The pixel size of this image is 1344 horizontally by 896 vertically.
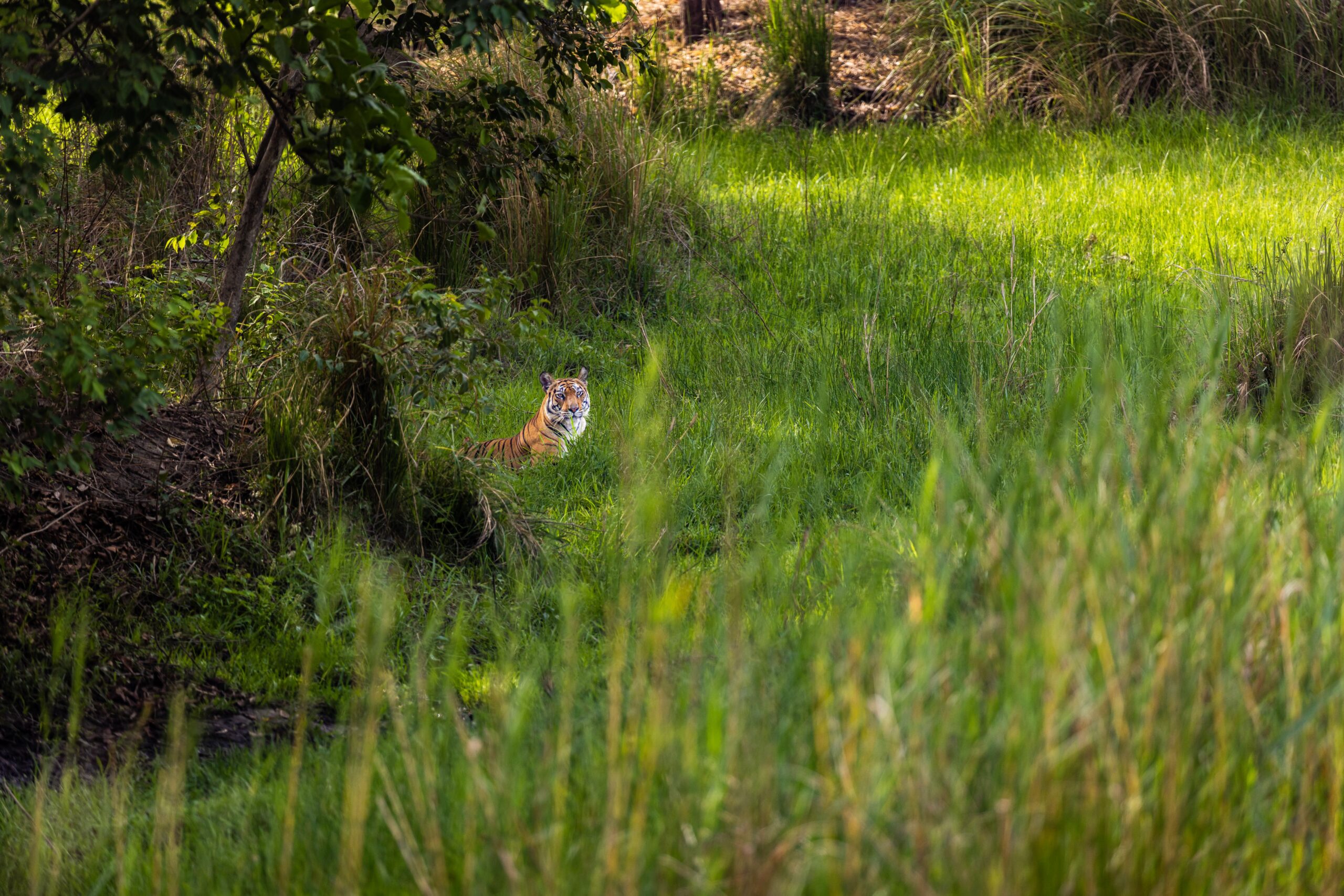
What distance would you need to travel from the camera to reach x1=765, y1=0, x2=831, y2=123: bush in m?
11.8

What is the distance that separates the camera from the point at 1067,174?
370 inches

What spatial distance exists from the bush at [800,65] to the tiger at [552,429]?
6.98 metres

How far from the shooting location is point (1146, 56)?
35.0 ft

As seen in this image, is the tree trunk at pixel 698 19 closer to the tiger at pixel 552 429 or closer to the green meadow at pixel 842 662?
the green meadow at pixel 842 662

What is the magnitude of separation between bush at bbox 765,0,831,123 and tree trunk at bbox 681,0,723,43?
135 cm

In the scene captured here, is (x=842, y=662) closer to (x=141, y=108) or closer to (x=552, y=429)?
(x=141, y=108)

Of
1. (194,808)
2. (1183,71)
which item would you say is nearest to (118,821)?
(194,808)

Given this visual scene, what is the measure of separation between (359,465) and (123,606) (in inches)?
38.0

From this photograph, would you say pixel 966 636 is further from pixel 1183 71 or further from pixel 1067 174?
pixel 1183 71

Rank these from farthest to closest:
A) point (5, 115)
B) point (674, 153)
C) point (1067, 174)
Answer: point (1067, 174), point (674, 153), point (5, 115)

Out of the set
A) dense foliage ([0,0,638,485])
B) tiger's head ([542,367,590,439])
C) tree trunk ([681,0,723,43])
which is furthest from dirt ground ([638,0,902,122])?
dense foliage ([0,0,638,485])

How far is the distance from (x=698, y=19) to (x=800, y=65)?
5.88ft

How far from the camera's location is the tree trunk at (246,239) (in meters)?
4.54

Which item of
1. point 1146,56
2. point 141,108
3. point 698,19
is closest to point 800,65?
point 698,19
